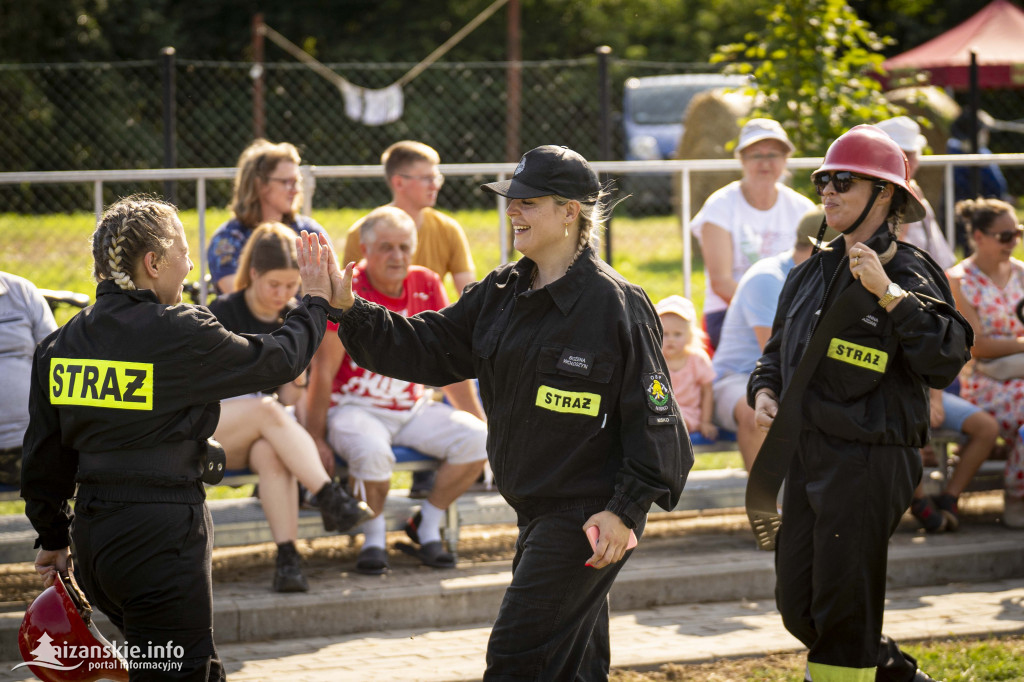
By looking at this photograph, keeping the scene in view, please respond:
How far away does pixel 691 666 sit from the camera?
496 cm


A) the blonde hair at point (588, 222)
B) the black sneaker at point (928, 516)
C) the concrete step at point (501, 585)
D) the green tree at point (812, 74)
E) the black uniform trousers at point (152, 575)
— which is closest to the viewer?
the black uniform trousers at point (152, 575)

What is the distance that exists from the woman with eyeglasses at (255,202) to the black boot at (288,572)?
1.43 meters

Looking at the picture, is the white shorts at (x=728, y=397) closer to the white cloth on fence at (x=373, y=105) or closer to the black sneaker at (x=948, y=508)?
the black sneaker at (x=948, y=508)

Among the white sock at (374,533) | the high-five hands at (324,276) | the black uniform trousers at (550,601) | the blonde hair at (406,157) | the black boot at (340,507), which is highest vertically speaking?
the blonde hair at (406,157)

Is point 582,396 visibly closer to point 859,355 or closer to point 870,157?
point 859,355

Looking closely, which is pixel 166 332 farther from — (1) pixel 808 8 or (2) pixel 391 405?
(1) pixel 808 8

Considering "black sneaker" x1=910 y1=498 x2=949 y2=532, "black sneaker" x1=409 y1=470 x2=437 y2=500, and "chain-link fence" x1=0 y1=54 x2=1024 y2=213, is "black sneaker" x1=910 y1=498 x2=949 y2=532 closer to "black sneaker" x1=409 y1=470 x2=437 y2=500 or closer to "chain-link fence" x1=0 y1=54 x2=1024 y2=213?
"black sneaker" x1=409 y1=470 x2=437 y2=500

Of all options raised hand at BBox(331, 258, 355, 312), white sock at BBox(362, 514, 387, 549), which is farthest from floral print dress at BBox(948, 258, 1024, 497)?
raised hand at BBox(331, 258, 355, 312)

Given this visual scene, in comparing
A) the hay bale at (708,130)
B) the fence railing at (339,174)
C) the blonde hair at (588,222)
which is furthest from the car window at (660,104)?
the blonde hair at (588,222)

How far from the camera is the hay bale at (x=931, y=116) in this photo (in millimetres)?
9419

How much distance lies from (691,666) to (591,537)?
1.84 metres

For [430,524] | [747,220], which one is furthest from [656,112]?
[430,524]

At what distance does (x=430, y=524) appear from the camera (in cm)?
604

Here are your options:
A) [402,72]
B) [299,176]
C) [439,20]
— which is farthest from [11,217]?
[439,20]
